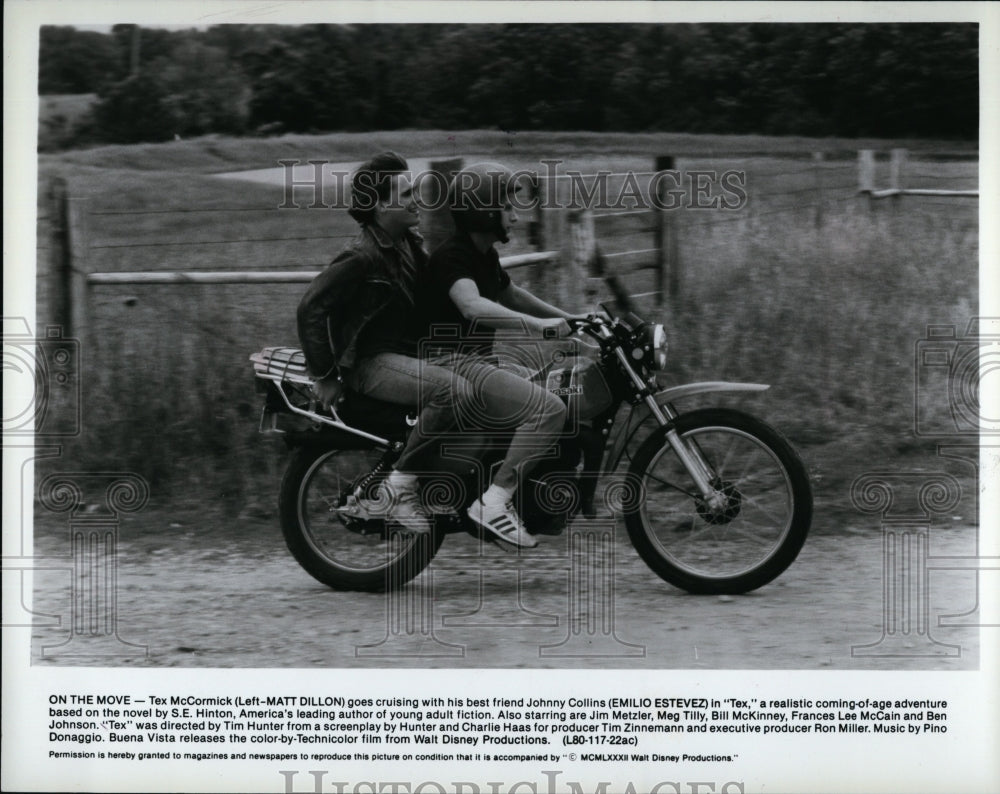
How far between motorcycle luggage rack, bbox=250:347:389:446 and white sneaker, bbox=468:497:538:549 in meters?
0.50

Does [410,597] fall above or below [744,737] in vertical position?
above

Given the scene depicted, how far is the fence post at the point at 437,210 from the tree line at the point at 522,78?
26 centimetres

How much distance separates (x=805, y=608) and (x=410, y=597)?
171 cm

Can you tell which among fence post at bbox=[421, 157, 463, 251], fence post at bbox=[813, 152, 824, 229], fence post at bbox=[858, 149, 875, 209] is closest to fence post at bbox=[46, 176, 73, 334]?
fence post at bbox=[421, 157, 463, 251]

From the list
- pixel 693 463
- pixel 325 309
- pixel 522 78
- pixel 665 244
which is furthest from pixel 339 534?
pixel 522 78

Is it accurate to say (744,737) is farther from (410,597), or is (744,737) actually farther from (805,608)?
(410,597)

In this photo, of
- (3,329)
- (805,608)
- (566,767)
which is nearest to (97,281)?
(3,329)

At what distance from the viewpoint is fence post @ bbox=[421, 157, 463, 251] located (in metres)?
7.38

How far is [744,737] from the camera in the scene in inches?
278

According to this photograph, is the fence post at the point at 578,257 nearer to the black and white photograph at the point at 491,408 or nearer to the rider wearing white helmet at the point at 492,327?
the black and white photograph at the point at 491,408
